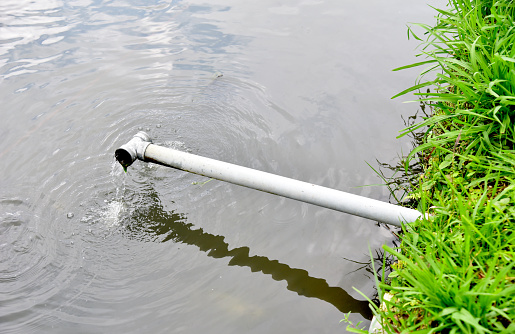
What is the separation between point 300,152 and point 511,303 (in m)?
2.66

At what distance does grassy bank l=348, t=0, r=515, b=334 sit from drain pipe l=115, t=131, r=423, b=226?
204 millimetres

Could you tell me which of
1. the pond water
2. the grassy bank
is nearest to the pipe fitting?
the pond water

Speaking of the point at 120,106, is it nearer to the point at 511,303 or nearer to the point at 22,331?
the point at 22,331

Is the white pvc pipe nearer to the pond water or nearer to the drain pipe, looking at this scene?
the drain pipe

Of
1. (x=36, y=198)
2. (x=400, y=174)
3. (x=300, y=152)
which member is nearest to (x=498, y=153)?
(x=400, y=174)

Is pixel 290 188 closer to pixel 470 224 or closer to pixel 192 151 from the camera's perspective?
pixel 470 224

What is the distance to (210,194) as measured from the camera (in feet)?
13.0

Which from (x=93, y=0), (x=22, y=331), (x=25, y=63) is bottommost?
(x=22, y=331)

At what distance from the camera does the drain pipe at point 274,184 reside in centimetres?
287

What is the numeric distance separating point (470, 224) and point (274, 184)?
1323 millimetres

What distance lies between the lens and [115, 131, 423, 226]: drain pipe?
2.87m

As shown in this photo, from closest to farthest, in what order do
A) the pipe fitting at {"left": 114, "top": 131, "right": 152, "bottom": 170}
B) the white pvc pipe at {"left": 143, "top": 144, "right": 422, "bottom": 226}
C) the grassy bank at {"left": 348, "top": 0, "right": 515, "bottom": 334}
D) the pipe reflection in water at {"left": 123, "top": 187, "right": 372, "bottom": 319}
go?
the grassy bank at {"left": 348, "top": 0, "right": 515, "bottom": 334}
the white pvc pipe at {"left": 143, "top": 144, "right": 422, "bottom": 226}
the pipe reflection in water at {"left": 123, "top": 187, "right": 372, "bottom": 319}
the pipe fitting at {"left": 114, "top": 131, "right": 152, "bottom": 170}

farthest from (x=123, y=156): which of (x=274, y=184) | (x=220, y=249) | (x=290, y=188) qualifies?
(x=290, y=188)

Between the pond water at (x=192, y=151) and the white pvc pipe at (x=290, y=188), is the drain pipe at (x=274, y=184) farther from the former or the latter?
the pond water at (x=192, y=151)
